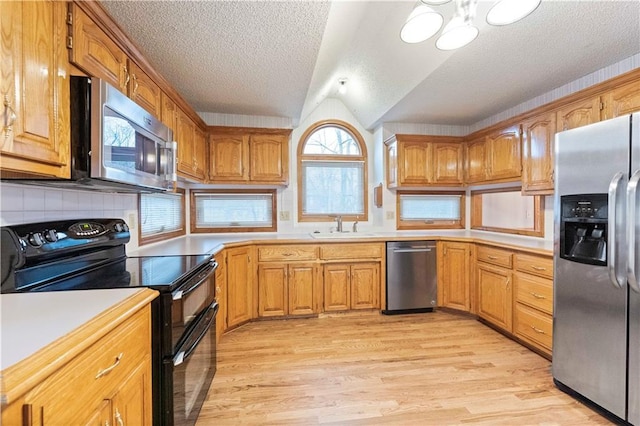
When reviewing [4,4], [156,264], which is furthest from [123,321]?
[4,4]

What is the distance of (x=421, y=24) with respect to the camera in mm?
1798

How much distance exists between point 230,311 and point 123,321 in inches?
75.5

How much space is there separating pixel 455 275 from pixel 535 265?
97cm

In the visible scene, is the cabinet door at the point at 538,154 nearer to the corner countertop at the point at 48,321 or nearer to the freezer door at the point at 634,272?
the freezer door at the point at 634,272

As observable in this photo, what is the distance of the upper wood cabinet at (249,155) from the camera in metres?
3.29

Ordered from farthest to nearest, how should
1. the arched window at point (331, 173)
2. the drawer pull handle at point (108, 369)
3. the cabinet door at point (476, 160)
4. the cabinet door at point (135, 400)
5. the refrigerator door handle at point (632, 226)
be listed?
the arched window at point (331, 173) < the cabinet door at point (476, 160) < the refrigerator door handle at point (632, 226) < the cabinet door at point (135, 400) < the drawer pull handle at point (108, 369)

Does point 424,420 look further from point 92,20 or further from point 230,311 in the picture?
point 92,20

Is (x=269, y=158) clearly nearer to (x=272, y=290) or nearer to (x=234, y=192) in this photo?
(x=234, y=192)

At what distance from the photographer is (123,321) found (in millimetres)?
967

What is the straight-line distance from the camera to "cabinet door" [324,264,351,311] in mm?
3199

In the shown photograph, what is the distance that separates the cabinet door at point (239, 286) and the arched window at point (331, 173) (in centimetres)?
116

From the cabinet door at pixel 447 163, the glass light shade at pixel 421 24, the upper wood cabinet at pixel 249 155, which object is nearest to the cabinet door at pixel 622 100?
the glass light shade at pixel 421 24

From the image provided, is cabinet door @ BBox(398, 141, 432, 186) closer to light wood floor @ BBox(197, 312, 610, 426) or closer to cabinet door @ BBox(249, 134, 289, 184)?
cabinet door @ BBox(249, 134, 289, 184)

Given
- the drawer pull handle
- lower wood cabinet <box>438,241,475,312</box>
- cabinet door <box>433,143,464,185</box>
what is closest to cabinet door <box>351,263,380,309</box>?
lower wood cabinet <box>438,241,475,312</box>
